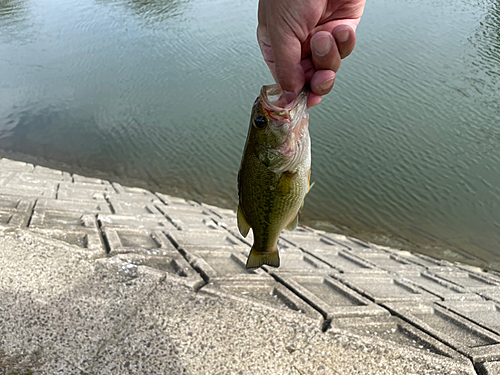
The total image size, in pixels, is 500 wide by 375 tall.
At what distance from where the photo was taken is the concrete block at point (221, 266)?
11.5 ft

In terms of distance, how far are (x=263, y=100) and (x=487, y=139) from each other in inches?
393

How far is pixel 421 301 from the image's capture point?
12.0 ft

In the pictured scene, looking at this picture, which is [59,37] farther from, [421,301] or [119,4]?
[421,301]

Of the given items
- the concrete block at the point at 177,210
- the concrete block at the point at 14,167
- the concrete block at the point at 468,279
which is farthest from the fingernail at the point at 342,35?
the concrete block at the point at 14,167

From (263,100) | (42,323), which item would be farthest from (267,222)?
(42,323)

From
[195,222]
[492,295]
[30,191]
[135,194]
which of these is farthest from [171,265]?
[135,194]

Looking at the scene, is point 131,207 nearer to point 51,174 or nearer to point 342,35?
point 51,174

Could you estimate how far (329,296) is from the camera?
3.51m

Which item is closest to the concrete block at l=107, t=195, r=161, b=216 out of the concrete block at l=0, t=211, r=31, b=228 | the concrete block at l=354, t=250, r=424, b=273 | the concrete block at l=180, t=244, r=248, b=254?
the concrete block at l=0, t=211, r=31, b=228

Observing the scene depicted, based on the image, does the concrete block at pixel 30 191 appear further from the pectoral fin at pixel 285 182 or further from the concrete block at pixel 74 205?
the pectoral fin at pixel 285 182

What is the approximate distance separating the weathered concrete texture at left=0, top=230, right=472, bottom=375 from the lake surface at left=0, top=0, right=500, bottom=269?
5845 mm

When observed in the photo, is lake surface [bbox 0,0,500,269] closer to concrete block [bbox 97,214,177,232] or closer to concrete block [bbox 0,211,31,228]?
concrete block [bbox 97,214,177,232]

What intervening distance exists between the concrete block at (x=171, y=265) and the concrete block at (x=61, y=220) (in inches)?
34.4

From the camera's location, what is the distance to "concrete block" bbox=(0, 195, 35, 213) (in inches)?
170
